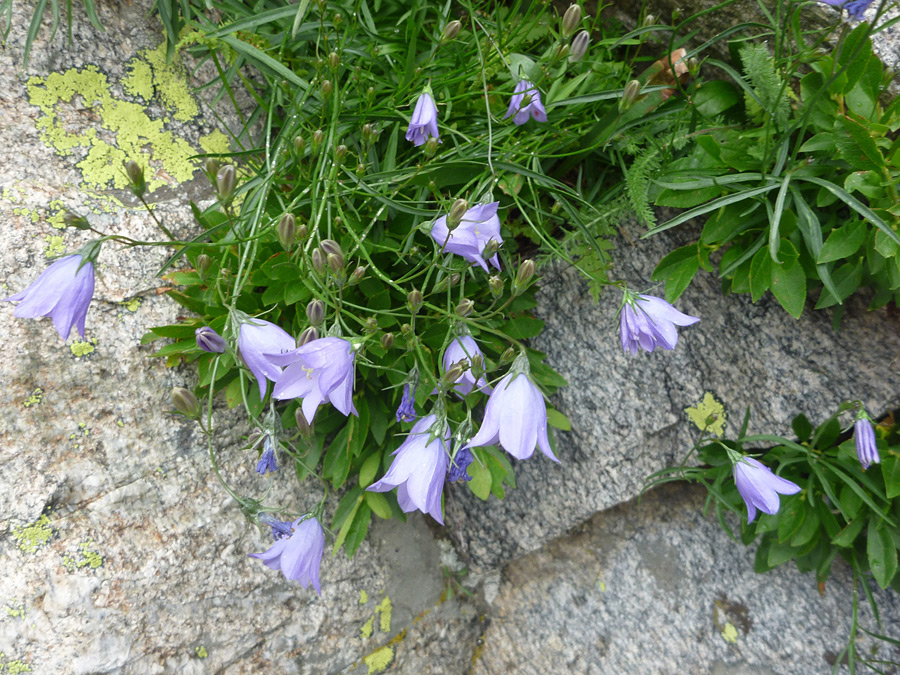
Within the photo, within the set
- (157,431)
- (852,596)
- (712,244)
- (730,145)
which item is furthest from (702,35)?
(157,431)

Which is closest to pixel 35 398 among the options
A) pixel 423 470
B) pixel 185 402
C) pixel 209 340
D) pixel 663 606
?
→ pixel 185 402

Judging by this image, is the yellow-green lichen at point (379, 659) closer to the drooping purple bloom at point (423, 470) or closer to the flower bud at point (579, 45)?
the drooping purple bloom at point (423, 470)

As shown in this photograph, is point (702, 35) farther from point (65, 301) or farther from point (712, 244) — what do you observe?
point (65, 301)

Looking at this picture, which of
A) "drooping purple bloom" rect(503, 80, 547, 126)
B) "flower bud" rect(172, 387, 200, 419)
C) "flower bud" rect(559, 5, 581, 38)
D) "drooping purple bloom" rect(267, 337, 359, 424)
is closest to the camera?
"drooping purple bloom" rect(267, 337, 359, 424)

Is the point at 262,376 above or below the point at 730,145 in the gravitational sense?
below

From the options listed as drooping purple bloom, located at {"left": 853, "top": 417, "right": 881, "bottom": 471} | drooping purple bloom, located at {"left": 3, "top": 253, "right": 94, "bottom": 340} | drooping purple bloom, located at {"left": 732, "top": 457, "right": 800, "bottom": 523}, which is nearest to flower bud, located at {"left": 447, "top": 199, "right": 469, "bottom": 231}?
drooping purple bloom, located at {"left": 3, "top": 253, "right": 94, "bottom": 340}

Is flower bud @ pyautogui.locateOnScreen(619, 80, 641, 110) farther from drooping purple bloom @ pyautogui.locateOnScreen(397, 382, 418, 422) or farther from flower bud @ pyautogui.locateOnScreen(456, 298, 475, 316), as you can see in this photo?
drooping purple bloom @ pyautogui.locateOnScreen(397, 382, 418, 422)

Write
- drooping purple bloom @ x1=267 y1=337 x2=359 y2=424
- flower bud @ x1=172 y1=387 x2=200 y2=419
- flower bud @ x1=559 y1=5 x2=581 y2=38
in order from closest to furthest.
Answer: drooping purple bloom @ x1=267 y1=337 x2=359 y2=424 < flower bud @ x1=172 y1=387 x2=200 y2=419 < flower bud @ x1=559 y1=5 x2=581 y2=38
